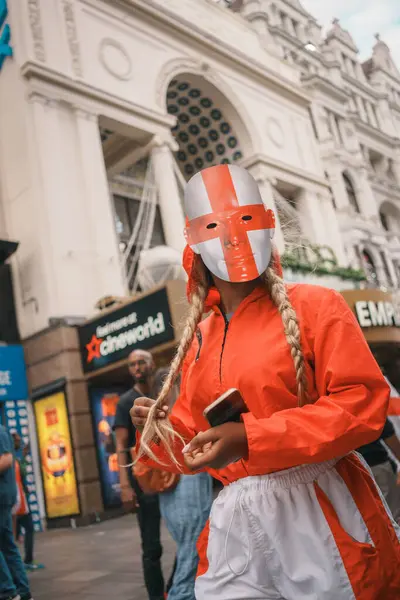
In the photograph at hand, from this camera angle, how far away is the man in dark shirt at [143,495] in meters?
4.29

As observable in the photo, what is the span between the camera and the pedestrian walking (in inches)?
169

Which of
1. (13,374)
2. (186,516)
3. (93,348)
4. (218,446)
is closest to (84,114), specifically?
(93,348)

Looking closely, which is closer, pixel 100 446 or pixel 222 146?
pixel 100 446

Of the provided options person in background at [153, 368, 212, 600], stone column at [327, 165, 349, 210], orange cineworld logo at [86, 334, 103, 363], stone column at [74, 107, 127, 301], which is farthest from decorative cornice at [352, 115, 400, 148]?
person in background at [153, 368, 212, 600]

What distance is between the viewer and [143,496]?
4.48 m

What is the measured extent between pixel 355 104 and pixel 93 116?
24469 millimetres

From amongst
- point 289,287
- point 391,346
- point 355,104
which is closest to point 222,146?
point 391,346

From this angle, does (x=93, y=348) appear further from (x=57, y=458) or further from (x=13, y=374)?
(x=57, y=458)

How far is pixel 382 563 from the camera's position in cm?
147

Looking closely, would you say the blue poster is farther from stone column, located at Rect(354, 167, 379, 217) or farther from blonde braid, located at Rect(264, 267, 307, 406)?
stone column, located at Rect(354, 167, 379, 217)

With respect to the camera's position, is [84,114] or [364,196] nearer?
[84,114]

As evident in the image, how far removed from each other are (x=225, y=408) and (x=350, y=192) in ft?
95.5

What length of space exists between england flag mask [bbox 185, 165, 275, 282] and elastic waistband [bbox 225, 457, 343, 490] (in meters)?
0.60

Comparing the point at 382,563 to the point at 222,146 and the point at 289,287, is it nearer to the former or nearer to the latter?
the point at 289,287
